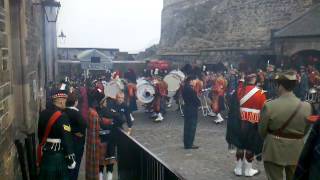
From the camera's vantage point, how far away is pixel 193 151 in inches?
397

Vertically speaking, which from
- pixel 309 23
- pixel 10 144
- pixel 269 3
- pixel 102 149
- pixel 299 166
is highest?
pixel 269 3

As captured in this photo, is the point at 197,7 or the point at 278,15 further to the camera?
the point at 197,7

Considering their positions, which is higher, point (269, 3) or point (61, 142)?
point (269, 3)

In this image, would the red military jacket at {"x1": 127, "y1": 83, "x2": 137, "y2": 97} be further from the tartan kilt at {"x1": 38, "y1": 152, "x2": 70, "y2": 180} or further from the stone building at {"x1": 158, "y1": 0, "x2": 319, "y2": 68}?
the stone building at {"x1": 158, "y1": 0, "x2": 319, "y2": 68}

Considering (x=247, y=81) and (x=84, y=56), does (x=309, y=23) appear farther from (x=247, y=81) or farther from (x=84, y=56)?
(x=247, y=81)

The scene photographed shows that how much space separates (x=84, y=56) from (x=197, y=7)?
468 inches

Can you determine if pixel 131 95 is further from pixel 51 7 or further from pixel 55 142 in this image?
pixel 55 142

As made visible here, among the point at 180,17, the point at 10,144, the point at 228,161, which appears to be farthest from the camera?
the point at 180,17

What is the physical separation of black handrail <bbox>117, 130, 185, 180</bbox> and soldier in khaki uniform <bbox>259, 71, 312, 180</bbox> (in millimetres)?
1639

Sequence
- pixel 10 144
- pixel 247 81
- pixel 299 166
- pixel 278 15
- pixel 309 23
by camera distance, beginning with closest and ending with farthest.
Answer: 1. pixel 299 166
2. pixel 10 144
3. pixel 247 81
4. pixel 309 23
5. pixel 278 15

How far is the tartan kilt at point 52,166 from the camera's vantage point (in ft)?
17.9

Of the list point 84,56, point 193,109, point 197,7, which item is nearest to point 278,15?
point 197,7

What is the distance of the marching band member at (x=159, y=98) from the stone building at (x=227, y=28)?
9.48 m

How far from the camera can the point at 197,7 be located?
33562 mm
